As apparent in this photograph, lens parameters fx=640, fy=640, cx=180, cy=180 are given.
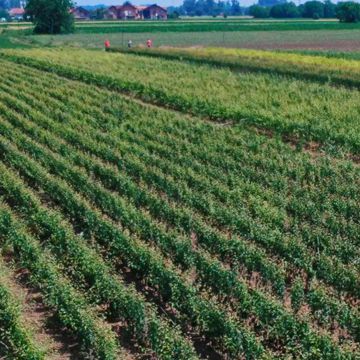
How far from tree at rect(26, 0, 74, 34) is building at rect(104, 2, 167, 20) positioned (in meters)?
95.8

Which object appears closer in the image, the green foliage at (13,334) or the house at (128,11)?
the green foliage at (13,334)

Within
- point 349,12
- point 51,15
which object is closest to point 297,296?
point 51,15

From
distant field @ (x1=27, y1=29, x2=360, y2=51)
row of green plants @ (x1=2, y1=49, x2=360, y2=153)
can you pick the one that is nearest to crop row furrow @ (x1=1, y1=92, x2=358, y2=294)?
row of green plants @ (x1=2, y1=49, x2=360, y2=153)

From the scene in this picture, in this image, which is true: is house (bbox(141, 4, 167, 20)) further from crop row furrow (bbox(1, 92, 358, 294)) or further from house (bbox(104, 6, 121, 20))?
crop row furrow (bbox(1, 92, 358, 294))

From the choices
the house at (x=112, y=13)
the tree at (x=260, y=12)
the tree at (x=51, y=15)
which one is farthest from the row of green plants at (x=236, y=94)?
the house at (x=112, y=13)

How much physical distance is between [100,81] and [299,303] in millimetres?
24120

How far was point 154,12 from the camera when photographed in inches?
7013

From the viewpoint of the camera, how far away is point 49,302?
31.8 feet

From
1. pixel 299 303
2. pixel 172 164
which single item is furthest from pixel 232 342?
pixel 172 164

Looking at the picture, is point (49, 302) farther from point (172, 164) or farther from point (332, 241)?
point (172, 164)

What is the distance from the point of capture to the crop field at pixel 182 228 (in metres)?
8.92

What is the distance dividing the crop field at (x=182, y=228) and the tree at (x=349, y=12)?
76826mm

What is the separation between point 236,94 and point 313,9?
418ft

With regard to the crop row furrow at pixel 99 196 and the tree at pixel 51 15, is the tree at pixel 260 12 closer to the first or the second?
the tree at pixel 51 15
